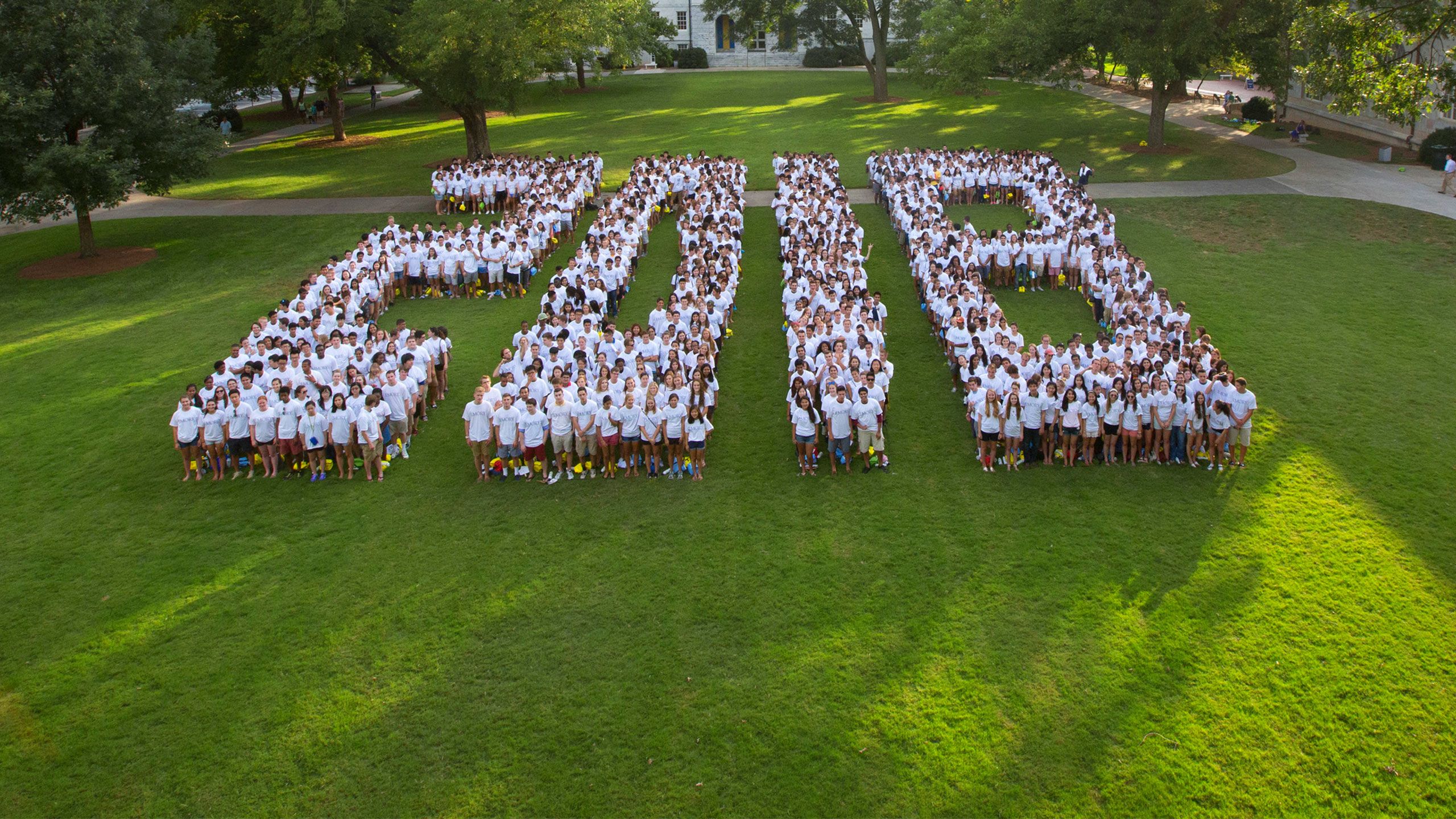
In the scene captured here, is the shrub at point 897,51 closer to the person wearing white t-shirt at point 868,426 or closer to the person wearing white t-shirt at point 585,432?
the person wearing white t-shirt at point 868,426

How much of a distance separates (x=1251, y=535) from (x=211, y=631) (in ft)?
36.7

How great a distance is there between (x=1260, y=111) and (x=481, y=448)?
3727cm

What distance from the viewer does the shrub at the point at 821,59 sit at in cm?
6431

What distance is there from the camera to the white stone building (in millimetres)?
66875

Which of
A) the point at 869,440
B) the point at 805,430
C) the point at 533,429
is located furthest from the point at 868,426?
the point at 533,429

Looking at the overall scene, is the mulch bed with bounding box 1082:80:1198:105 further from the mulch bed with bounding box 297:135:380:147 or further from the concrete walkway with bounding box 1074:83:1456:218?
the mulch bed with bounding box 297:135:380:147

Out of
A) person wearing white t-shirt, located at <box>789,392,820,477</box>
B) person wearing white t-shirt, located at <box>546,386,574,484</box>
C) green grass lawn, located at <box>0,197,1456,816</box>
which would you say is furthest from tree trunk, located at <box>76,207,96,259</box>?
person wearing white t-shirt, located at <box>789,392,820,477</box>

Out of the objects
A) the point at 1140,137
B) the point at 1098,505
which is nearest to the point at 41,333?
the point at 1098,505

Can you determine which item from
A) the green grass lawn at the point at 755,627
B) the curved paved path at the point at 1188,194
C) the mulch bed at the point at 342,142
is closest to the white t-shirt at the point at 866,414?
the green grass lawn at the point at 755,627

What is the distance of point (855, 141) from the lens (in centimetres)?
3575

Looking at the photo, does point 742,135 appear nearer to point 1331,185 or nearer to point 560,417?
point 1331,185

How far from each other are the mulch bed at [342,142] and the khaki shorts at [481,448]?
3032cm

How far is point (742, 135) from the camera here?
124ft

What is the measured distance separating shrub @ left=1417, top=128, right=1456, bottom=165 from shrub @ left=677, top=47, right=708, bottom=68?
4485cm
